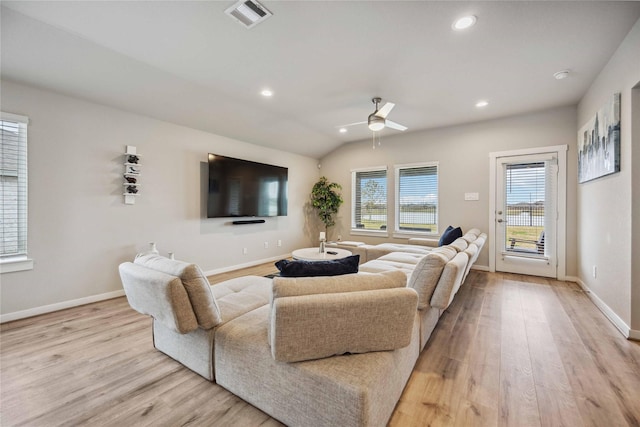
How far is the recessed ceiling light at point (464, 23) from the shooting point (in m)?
2.14

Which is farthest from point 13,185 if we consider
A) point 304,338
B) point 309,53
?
point 304,338

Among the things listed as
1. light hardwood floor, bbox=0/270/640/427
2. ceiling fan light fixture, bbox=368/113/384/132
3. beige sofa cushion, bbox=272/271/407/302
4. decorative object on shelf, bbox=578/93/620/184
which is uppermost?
ceiling fan light fixture, bbox=368/113/384/132

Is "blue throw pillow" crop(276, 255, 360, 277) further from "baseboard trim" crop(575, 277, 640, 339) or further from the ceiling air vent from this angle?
"baseboard trim" crop(575, 277, 640, 339)

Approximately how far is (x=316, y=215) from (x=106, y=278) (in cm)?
444

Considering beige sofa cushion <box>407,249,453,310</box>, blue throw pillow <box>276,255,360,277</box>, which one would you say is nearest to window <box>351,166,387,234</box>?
beige sofa cushion <box>407,249,453,310</box>

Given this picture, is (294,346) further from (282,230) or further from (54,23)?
(282,230)

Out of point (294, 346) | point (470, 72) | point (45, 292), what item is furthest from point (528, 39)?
point (45, 292)

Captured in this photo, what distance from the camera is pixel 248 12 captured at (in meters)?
2.07

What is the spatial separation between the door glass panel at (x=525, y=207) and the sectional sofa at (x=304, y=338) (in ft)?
11.8

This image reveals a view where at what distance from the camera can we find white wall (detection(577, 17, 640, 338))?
2.33 meters

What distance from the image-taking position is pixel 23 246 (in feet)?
9.14

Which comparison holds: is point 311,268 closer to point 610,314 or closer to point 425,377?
point 425,377

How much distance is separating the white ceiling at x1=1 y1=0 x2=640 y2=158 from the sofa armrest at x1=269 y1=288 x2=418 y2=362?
6.95 feet

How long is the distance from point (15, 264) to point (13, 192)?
2.41ft
